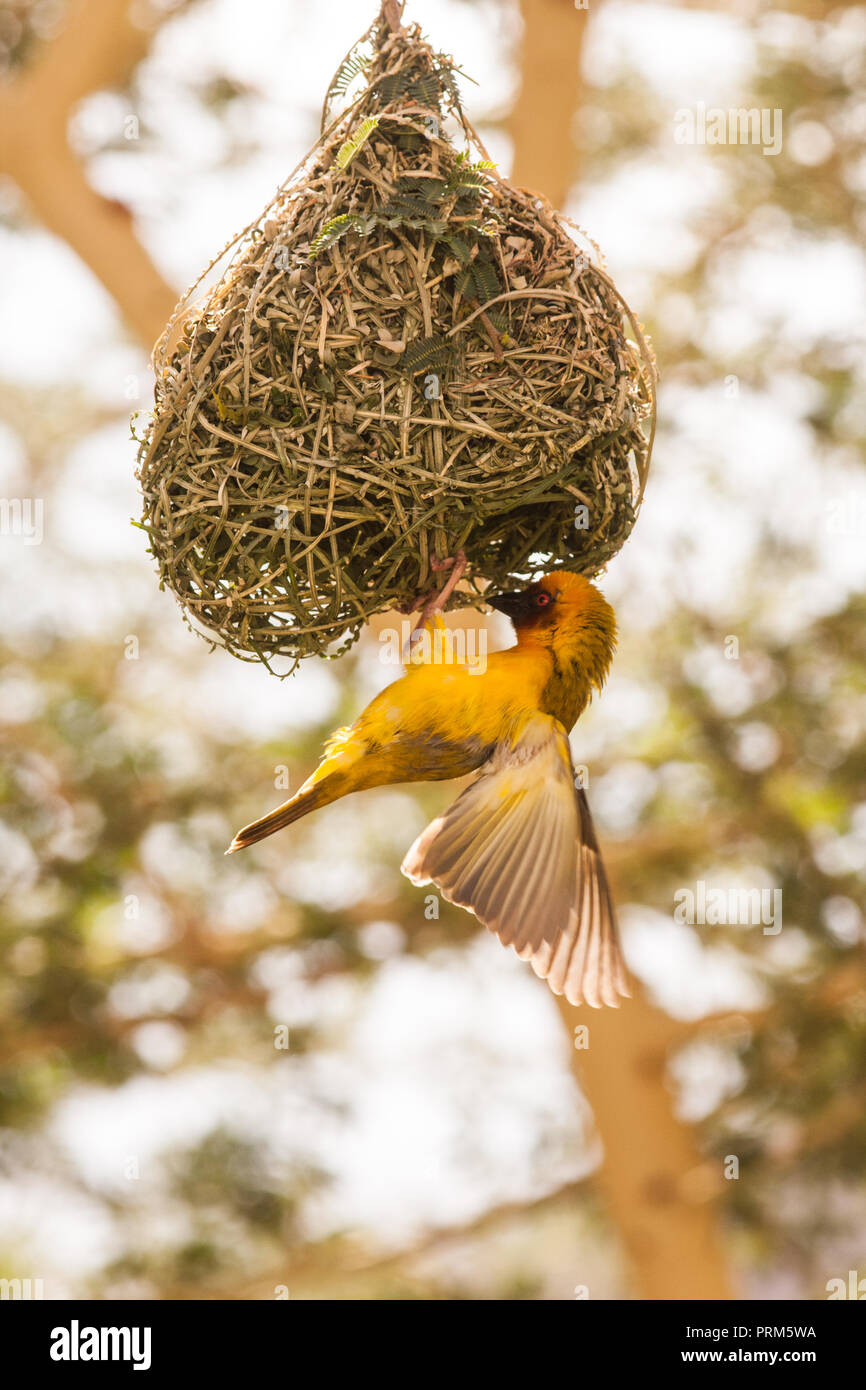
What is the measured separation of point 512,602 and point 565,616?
0.26 ft

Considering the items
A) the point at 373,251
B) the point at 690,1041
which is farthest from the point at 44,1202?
the point at 373,251

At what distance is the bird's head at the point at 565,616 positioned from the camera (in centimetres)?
184

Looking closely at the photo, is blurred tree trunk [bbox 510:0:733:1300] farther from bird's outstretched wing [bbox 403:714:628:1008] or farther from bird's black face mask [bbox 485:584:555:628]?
bird's black face mask [bbox 485:584:555:628]

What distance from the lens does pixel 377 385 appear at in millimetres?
1636

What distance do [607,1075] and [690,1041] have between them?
501 mm

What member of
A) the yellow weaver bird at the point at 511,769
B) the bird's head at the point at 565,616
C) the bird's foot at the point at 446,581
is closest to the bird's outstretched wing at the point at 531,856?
the yellow weaver bird at the point at 511,769

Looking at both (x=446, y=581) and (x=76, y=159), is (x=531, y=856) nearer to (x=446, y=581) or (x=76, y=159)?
(x=446, y=581)

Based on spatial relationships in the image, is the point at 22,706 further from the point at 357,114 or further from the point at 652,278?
the point at 357,114

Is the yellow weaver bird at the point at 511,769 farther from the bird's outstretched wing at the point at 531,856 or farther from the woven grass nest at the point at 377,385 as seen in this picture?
the woven grass nest at the point at 377,385

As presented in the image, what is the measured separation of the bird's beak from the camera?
1.86 meters

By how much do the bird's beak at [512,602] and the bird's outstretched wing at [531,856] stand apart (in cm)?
16

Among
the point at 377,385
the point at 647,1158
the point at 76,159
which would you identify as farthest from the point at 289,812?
the point at 647,1158

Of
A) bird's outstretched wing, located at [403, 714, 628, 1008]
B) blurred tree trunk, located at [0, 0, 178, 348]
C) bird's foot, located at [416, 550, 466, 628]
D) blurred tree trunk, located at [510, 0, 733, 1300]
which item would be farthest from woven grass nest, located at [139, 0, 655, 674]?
blurred tree trunk, located at [510, 0, 733, 1300]
